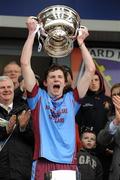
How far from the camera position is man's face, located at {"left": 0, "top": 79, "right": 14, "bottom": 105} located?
5824 mm

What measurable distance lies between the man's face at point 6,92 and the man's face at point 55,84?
2.01 feet

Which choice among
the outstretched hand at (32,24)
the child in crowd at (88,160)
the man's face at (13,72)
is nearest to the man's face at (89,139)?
the child in crowd at (88,160)

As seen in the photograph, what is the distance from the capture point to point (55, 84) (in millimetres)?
5273

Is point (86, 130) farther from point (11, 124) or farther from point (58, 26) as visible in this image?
point (58, 26)

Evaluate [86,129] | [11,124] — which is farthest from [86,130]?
[11,124]

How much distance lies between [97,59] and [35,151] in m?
4.03

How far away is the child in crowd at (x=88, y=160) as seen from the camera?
5968mm

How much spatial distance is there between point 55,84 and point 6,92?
2.42 feet

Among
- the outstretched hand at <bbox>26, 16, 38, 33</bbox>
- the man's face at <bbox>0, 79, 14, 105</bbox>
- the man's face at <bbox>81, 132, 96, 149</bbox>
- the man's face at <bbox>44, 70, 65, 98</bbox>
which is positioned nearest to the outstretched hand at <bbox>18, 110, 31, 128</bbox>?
the man's face at <bbox>44, 70, 65, 98</bbox>

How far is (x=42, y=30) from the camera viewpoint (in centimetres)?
521

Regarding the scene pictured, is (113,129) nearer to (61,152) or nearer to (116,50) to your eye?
(61,152)

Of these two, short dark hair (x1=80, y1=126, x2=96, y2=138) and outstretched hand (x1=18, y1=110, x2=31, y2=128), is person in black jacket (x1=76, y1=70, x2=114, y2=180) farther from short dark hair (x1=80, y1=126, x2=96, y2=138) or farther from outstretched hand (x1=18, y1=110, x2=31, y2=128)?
outstretched hand (x1=18, y1=110, x2=31, y2=128)

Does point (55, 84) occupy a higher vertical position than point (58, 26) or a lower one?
lower

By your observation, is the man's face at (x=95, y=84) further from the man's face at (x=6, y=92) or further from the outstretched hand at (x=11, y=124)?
the outstretched hand at (x=11, y=124)
